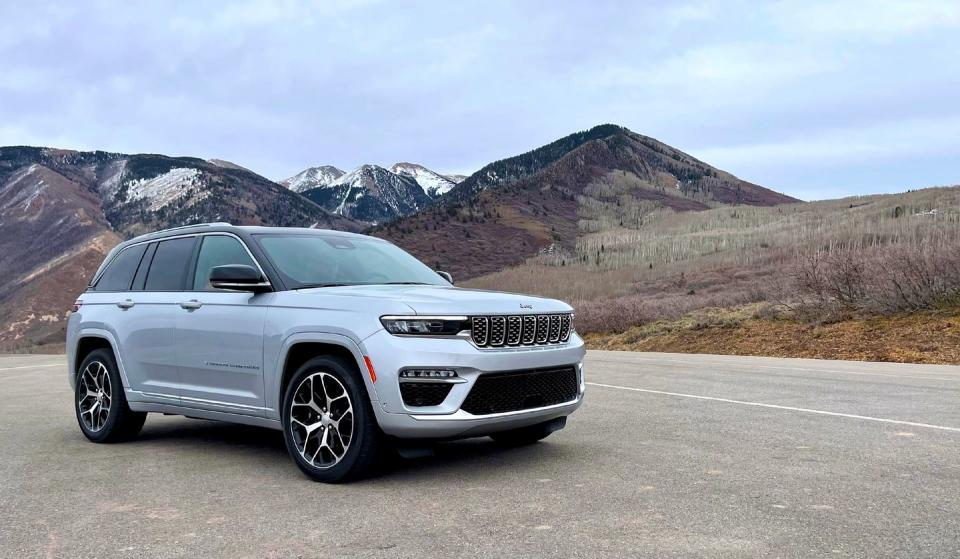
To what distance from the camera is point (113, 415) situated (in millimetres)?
7820

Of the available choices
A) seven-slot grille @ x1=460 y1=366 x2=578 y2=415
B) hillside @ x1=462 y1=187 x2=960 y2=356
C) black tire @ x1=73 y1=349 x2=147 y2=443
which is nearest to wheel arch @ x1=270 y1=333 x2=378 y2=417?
seven-slot grille @ x1=460 y1=366 x2=578 y2=415

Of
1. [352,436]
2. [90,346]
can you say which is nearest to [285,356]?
[352,436]

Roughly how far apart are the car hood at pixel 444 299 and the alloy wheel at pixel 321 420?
2.04ft

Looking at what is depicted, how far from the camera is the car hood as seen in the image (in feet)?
18.7

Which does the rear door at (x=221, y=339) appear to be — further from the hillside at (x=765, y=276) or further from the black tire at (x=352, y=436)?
the hillside at (x=765, y=276)

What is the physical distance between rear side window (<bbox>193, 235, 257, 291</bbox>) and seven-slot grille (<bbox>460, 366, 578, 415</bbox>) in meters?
2.44

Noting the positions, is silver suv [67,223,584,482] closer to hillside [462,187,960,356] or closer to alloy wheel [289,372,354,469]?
alloy wheel [289,372,354,469]

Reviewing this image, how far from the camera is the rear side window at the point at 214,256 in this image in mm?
7073

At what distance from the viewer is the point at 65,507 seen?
5.35 m

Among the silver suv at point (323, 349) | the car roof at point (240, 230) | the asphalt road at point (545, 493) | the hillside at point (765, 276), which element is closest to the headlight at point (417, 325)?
the silver suv at point (323, 349)

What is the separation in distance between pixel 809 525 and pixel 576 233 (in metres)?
153

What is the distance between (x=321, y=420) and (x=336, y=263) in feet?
5.14

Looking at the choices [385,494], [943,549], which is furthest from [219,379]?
[943,549]

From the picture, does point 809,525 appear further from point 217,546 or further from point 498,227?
point 498,227
